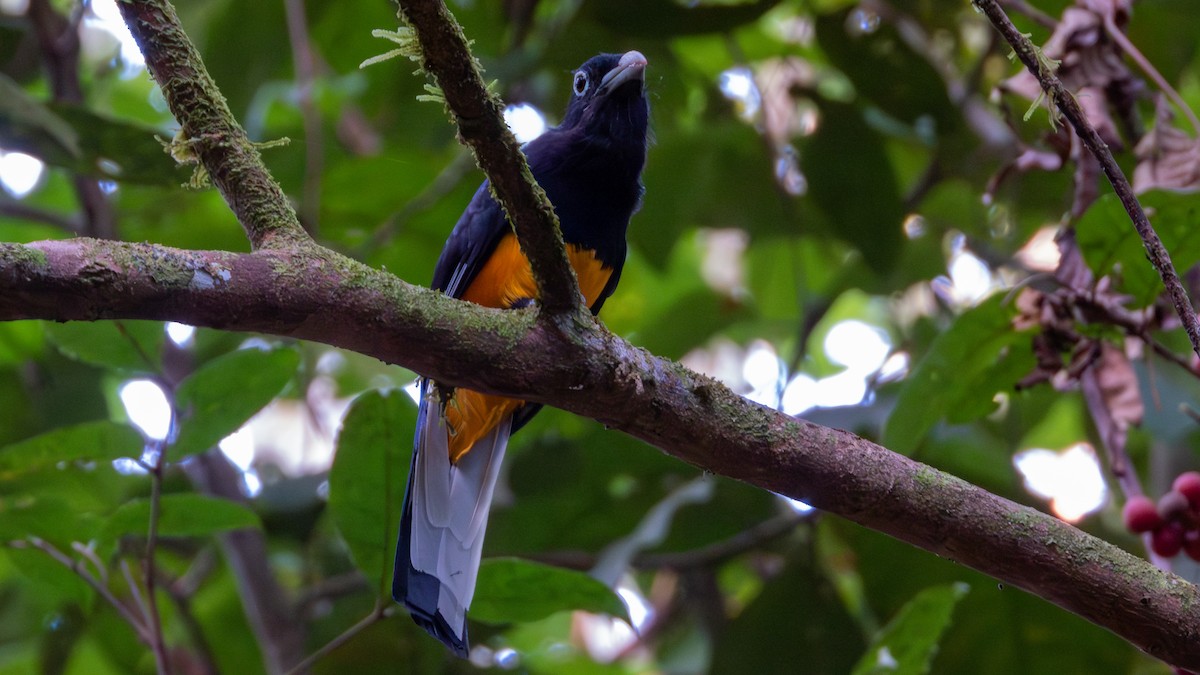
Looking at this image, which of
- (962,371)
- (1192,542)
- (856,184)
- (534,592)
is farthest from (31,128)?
(1192,542)

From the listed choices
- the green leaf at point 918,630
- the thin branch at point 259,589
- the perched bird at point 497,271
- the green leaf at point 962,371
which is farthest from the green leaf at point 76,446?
the green leaf at point 918,630

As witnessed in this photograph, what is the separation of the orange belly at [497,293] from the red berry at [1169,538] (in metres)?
1.50

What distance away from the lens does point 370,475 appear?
9.04ft

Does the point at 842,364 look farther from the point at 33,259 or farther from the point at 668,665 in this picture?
the point at 33,259

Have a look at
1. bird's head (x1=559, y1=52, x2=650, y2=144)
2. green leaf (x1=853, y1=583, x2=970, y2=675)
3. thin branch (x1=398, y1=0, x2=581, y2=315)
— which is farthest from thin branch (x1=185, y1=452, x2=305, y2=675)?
thin branch (x1=398, y1=0, x2=581, y2=315)

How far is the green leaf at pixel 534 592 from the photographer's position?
255 centimetres

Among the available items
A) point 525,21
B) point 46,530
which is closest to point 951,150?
point 525,21

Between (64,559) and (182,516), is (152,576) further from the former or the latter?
(64,559)

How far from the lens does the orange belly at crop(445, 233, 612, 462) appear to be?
9.98 ft

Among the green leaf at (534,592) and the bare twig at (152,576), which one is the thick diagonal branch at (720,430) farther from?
the bare twig at (152,576)

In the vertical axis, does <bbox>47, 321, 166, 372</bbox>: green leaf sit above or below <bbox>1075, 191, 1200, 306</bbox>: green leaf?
above

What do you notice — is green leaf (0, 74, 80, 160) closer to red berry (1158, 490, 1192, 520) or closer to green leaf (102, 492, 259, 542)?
green leaf (102, 492, 259, 542)

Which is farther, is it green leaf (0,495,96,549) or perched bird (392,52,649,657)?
perched bird (392,52,649,657)

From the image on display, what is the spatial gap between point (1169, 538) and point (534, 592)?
1.36 metres
